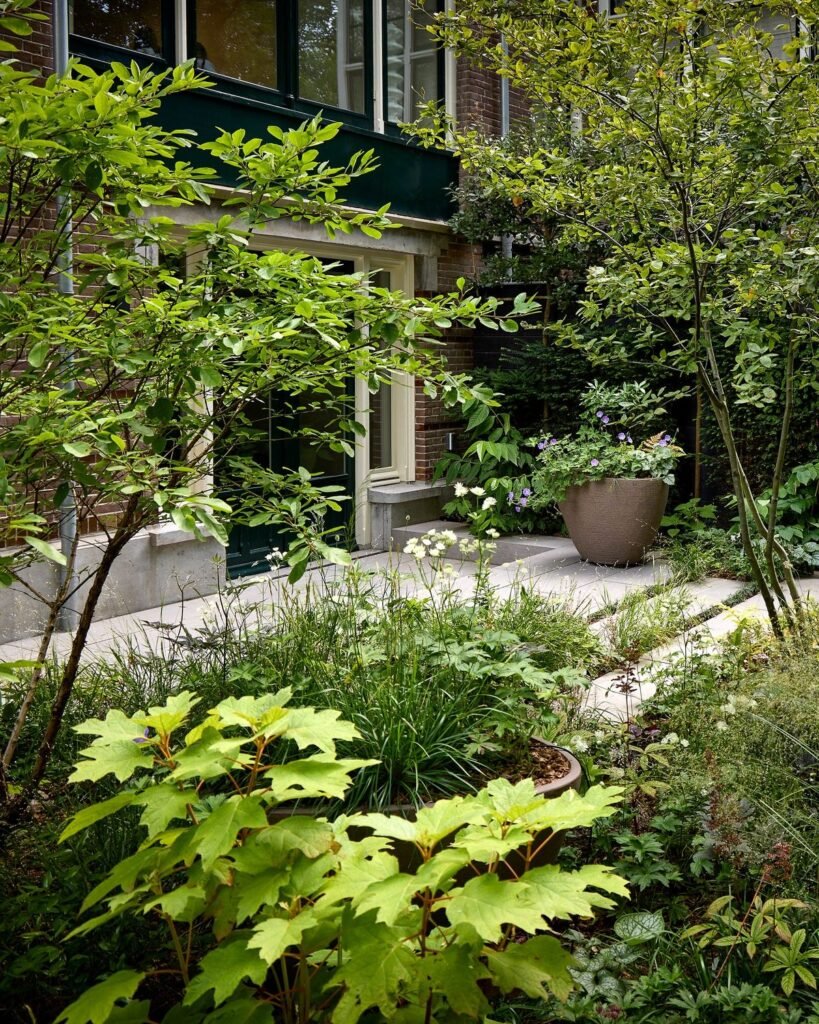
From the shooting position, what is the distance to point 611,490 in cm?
910

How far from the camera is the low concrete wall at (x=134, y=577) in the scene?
23.4 ft

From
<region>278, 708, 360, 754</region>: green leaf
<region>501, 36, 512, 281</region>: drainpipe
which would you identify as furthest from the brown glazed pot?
<region>278, 708, 360, 754</region>: green leaf

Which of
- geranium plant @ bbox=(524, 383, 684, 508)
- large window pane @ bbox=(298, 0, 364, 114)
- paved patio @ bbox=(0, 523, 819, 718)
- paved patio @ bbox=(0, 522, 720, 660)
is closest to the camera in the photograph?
paved patio @ bbox=(0, 523, 819, 718)

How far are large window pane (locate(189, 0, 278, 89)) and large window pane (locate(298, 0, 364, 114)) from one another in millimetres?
455

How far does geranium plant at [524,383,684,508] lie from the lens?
9227 mm

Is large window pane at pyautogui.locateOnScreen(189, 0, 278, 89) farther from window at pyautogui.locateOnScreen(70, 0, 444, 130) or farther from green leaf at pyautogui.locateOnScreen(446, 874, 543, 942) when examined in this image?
green leaf at pyautogui.locateOnScreen(446, 874, 543, 942)

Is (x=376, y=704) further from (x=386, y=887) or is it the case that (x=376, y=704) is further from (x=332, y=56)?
(x=332, y=56)

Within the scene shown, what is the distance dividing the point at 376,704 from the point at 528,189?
11.5 ft

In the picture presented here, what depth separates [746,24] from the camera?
15.8 feet

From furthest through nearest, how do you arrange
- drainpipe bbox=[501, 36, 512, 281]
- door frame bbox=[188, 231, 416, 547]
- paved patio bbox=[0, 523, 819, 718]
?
1. drainpipe bbox=[501, 36, 512, 281]
2. door frame bbox=[188, 231, 416, 547]
3. paved patio bbox=[0, 523, 819, 718]

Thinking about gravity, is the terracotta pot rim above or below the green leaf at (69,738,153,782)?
A: below

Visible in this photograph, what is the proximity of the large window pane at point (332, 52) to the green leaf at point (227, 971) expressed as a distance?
9202 mm

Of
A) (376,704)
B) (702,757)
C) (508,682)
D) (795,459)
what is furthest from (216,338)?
(795,459)

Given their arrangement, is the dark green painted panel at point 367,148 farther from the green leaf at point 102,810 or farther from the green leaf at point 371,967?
the green leaf at point 371,967
